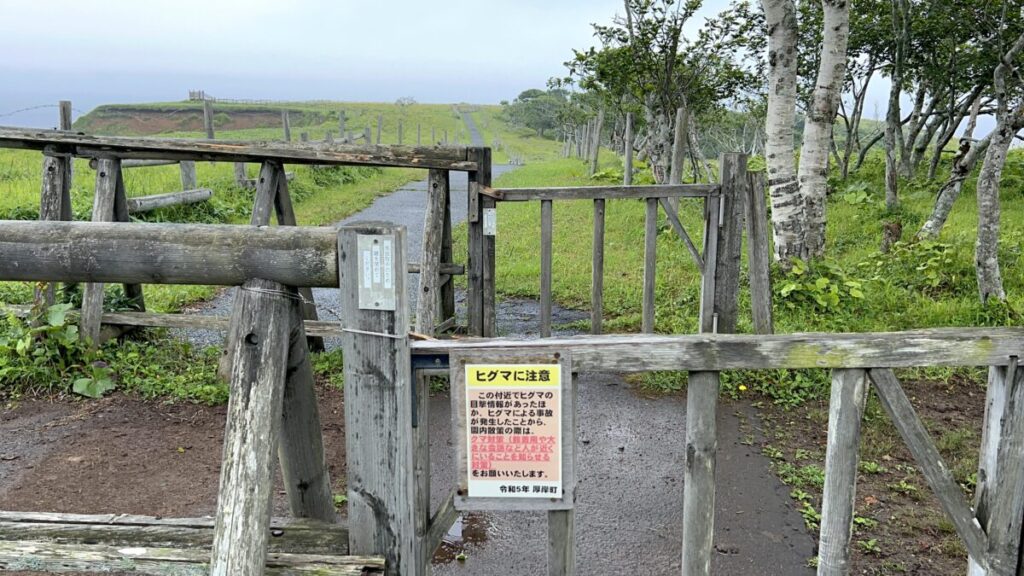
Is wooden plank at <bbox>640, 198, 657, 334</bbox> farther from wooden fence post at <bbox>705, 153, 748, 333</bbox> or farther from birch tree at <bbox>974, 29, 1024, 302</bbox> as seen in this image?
birch tree at <bbox>974, 29, 1024, 302</bbox>

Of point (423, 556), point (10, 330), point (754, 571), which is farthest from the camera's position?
point (10, 330)

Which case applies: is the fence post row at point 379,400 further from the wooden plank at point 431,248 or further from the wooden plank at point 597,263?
the wooden plank at point 597,263

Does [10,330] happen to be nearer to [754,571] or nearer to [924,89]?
[754,571]

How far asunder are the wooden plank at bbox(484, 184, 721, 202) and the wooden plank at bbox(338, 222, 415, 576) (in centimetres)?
371

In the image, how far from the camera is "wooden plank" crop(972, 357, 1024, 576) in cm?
230

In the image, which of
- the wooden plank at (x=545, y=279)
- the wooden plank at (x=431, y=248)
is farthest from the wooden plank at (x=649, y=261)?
the wooden plank at (x=431, y=248)

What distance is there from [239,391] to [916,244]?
8175 millimetres

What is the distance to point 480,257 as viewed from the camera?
5.85 m

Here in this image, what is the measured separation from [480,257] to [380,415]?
146 inches

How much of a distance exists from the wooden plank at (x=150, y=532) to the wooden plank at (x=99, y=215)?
370 centimetres

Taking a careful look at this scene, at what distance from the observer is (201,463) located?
4625 millimetres

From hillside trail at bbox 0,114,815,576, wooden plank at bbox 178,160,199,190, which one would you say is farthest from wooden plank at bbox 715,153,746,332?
wooden plank at bbox 178,160,199,190

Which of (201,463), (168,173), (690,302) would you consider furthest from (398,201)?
(201,463)

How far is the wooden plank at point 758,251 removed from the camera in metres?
5.70
